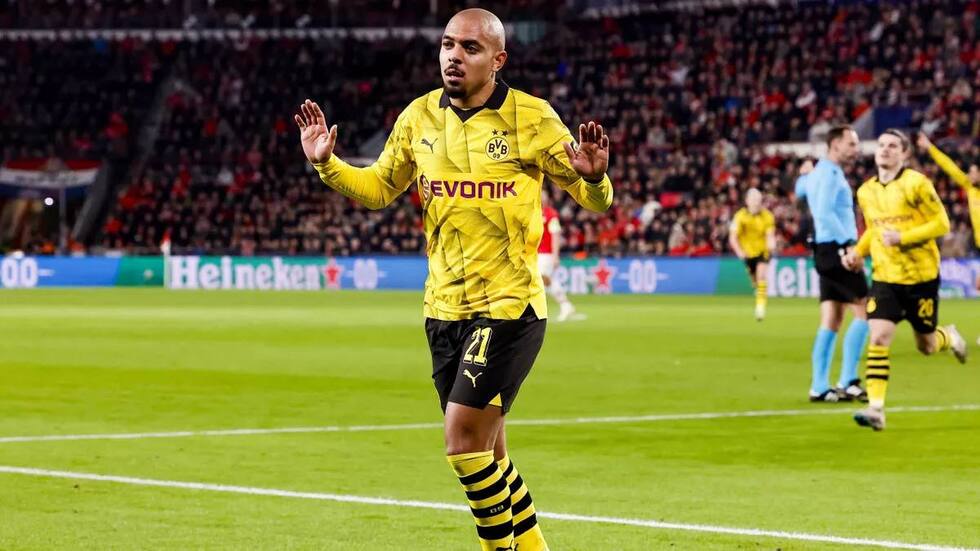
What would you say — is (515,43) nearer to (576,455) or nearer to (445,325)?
(576,455)

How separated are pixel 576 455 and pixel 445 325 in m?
4.65

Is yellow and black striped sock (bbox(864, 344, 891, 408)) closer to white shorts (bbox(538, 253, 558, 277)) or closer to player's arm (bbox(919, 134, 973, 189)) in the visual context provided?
player's arm (bbox(919, 134, 973, 189))

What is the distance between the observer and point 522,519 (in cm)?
684

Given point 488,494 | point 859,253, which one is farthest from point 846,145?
point 488,494

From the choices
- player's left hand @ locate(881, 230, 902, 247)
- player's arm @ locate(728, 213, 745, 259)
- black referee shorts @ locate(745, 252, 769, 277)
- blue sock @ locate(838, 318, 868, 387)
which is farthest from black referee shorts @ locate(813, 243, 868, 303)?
black referee shorts @ locate(745, 252, 769, 277)

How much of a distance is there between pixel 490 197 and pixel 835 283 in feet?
29.4

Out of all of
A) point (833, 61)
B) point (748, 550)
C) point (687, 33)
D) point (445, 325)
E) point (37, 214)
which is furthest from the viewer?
point (37, 214)

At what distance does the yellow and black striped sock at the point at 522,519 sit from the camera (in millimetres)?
6820

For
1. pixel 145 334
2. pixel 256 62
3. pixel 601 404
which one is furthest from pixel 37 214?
pixel 601 404

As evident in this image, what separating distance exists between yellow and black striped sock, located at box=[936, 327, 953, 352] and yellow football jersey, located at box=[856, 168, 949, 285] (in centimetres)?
106

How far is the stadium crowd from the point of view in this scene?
43.5 m

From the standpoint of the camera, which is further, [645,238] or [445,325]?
[645,238]

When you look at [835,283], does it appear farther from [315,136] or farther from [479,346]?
[479,346]

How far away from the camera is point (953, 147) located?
4100cm
